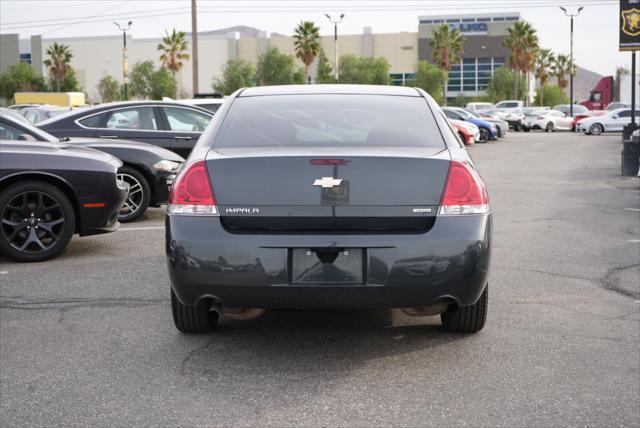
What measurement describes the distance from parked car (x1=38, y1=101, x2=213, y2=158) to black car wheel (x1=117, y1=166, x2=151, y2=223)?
65.1 inches

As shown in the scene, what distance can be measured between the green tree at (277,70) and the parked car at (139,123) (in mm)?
87525

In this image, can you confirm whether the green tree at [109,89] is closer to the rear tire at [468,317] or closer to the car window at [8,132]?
the car window at [8,132]

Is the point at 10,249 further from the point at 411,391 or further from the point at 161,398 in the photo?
the point at 411,391

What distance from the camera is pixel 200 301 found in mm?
4684

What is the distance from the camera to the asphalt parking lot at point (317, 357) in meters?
4.00

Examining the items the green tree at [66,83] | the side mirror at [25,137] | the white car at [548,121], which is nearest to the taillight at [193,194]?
the side mirror at [25,137]

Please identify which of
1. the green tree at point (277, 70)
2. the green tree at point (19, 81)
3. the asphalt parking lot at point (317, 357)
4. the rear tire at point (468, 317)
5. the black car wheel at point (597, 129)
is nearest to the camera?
the asphalt parking lot at point (317, 357)

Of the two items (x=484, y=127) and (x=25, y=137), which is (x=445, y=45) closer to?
(x=484, y=127)

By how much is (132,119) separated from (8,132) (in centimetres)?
380

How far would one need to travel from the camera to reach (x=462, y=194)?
4625mm

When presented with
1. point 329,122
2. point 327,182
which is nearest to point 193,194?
point 327,182

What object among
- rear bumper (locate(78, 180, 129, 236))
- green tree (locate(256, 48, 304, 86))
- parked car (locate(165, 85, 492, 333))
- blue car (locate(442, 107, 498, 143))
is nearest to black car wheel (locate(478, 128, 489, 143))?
blue car (locate(442, 107, 498, 143))

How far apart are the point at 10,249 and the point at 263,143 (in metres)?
3.89

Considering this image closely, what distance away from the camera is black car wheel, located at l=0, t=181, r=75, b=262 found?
307 inches
